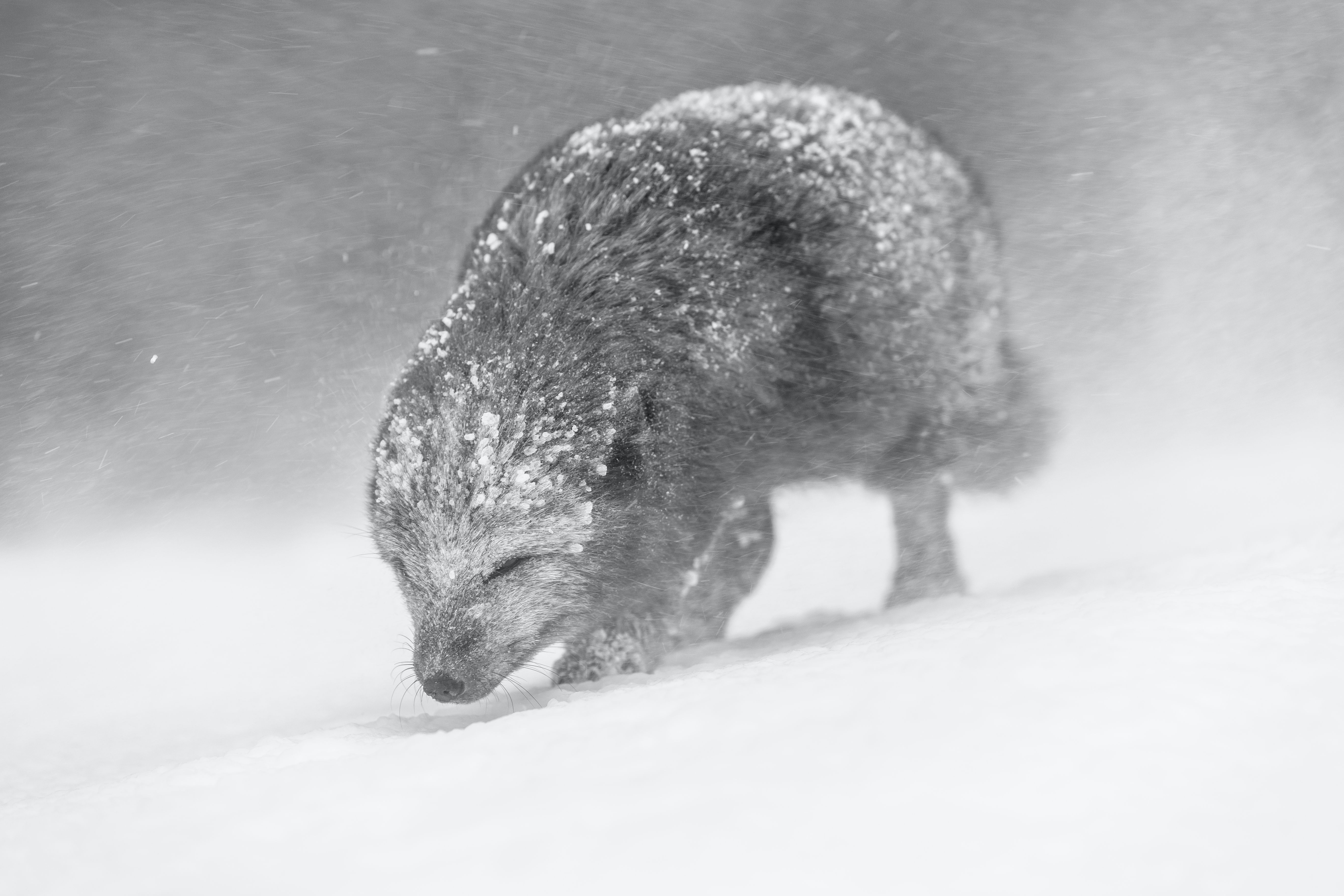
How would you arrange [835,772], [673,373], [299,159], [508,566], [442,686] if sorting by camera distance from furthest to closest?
1. [299,159]
2. [673,373]
3. [508,566]
4. [442,686]
5. [835,772]

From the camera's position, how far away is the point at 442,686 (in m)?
2.21

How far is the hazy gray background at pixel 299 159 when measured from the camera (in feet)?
13.8

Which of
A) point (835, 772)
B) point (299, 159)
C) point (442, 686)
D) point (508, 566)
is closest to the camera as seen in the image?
point (835, 772)

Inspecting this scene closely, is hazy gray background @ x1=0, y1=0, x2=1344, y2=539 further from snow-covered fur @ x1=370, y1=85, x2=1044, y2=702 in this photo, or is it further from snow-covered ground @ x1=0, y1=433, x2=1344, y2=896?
snow-covered ground @ x1=0, y1=433, x2=1344, y2=896

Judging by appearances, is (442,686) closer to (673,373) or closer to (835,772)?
(673,373)

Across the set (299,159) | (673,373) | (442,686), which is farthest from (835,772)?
(299,159)

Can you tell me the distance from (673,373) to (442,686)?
105cm

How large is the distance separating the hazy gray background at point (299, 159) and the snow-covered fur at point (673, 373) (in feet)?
3.65

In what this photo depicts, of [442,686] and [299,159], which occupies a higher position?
[299,159]

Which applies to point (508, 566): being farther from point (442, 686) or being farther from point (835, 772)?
point (835, 772)

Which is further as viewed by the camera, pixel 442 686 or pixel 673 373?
pixel 673 373

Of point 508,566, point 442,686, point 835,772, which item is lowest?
point 442,686

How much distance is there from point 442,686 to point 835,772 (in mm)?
1190

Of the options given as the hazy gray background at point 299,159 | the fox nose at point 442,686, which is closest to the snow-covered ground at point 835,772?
the fox nose at point 442,686
